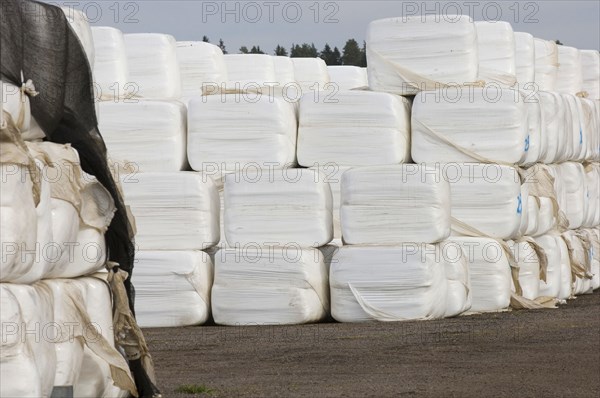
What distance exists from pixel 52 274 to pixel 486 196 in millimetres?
6235

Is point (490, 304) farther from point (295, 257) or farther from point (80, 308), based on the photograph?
point (80, 308)

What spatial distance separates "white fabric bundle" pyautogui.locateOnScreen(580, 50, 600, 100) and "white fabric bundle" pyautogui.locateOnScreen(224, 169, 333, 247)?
6952 mm

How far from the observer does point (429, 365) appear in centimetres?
747

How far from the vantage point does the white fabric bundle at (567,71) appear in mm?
14578

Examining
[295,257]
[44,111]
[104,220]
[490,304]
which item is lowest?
[490,304]

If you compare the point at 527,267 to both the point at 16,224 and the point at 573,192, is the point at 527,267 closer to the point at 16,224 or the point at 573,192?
the point at 573,192

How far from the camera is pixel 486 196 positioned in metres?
10.7

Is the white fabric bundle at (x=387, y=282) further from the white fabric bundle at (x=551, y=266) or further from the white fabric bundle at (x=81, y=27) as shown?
the white fabric bundle at (x=81, y=27)

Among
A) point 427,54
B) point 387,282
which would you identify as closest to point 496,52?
point 427,54

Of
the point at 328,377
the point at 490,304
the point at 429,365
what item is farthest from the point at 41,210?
the point at 490,304

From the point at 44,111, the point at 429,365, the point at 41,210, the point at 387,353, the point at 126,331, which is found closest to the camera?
the point at 41,210

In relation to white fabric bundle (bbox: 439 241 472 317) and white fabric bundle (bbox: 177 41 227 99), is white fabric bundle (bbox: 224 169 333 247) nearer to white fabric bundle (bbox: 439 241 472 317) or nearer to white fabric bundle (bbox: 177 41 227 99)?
white fabric bundle (bbox: 439 241 472 317)

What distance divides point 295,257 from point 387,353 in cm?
191

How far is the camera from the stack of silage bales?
14.7ft
